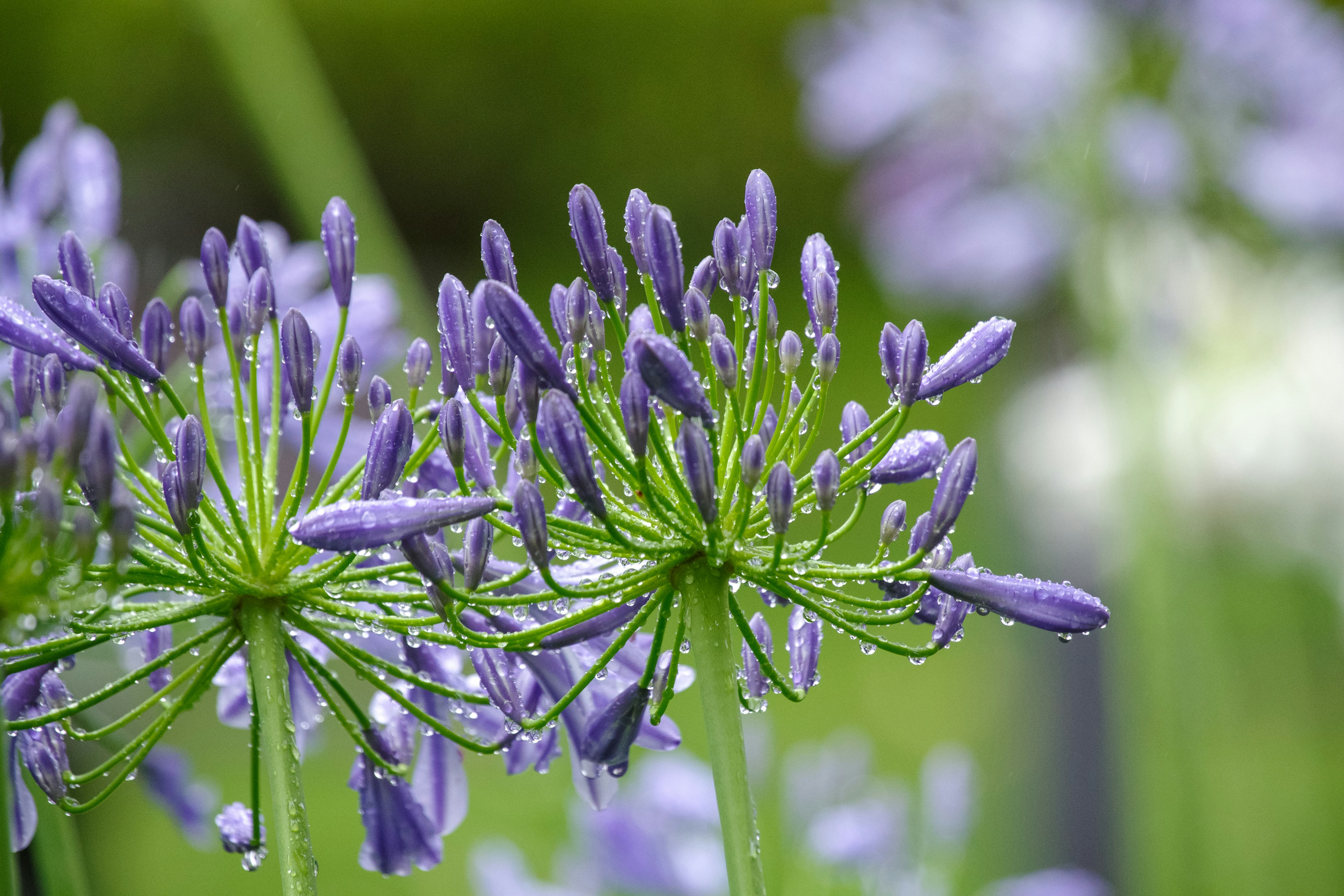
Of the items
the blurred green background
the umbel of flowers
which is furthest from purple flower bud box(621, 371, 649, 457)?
the blurred green background

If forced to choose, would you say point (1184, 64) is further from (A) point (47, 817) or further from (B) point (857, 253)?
(B) point (857, 253)

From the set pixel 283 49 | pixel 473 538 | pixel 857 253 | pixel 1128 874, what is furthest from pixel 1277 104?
pixel 857 253

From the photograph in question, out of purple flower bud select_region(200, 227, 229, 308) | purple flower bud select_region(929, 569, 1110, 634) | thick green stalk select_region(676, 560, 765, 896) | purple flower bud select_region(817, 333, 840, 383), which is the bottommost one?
thick green stalk select_region(676, 560, 765, 896)

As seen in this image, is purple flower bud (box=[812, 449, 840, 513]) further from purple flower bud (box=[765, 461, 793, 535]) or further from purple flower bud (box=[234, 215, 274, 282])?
purple flower bud (box=[234, 215, 274, 282])

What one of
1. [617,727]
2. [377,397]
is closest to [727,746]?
[617,727]

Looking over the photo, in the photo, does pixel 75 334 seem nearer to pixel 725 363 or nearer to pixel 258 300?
pixel 258 300

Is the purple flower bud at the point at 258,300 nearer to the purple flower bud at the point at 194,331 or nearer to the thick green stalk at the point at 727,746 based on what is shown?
the purple flower bud at the point at 194,331
